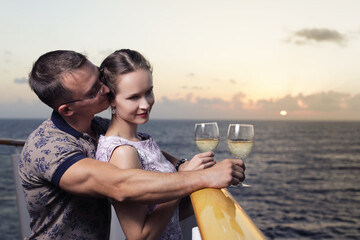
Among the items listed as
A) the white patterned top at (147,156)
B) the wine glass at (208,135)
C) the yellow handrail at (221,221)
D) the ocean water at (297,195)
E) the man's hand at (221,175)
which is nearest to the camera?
the yellow handrail at (221,221)

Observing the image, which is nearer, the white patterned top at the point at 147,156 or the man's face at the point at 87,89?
the white patterned top at the point at 147,156

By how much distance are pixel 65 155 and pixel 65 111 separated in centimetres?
36

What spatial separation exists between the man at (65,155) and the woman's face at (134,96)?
0.11 metres

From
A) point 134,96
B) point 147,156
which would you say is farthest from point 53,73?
point 147,156

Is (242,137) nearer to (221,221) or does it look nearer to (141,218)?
(141,218)

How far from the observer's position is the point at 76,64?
169 cm

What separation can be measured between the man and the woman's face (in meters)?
0.11

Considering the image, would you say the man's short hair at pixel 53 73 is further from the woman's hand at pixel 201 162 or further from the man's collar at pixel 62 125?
the woman's hand at pixel 201 162

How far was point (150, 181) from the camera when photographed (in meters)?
1.28

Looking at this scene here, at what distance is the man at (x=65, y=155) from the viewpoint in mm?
1478

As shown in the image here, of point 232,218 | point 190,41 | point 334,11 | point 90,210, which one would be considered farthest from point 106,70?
point 334,11

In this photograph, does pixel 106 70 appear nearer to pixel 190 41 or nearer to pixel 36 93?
pixel 36 93

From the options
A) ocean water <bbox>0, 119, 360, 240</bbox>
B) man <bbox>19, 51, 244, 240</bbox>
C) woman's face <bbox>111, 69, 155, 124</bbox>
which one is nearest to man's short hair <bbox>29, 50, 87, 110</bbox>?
man <bbox>19, 51, 244, 240</bbox>

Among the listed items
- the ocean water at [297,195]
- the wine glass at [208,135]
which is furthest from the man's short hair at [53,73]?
the ocean water at [297,195]
